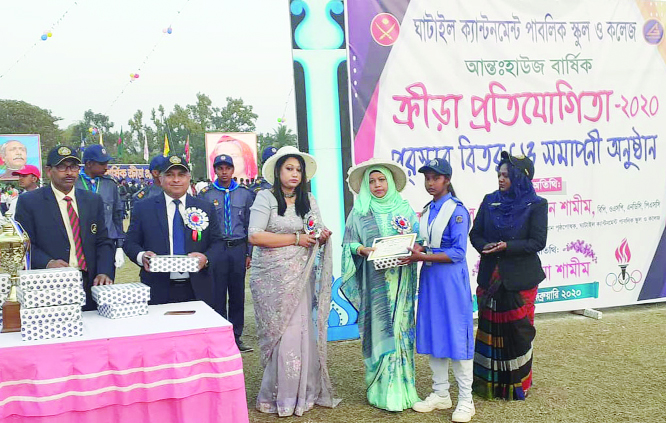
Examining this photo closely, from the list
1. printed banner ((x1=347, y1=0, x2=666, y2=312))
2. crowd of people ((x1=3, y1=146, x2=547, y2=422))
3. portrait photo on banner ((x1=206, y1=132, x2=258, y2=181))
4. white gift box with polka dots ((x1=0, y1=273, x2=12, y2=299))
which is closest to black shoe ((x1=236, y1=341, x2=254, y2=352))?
crowd of people ((x1=3, y1=146, x2=547, y2=422))

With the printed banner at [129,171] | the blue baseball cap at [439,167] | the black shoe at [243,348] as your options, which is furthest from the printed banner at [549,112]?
the printed banner at [129,171]

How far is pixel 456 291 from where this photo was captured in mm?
3795

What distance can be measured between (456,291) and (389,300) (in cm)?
43

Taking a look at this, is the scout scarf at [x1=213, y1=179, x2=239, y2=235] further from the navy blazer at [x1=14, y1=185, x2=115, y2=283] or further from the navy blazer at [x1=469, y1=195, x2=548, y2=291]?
the navy blazer at [x1=469, y1=195, x2=548, y2=291]

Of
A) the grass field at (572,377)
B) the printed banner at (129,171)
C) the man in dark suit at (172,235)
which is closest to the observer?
the man in dark suit at (172,235)

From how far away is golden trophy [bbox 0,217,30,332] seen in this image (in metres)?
2.71

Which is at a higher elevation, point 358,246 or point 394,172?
point 394,172

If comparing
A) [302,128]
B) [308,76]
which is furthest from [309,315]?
[308,76]

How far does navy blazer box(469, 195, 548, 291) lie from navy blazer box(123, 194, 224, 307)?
5.95 ft

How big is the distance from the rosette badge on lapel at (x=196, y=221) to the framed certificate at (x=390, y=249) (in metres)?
1.04

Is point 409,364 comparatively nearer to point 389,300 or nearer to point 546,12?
point 389,300

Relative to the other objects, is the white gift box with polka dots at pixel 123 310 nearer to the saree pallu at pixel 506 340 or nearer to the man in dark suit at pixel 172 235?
the man in dark suit at pixel 172 235

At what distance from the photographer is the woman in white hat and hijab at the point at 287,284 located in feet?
12.6

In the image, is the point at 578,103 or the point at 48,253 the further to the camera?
the point at 578,103
